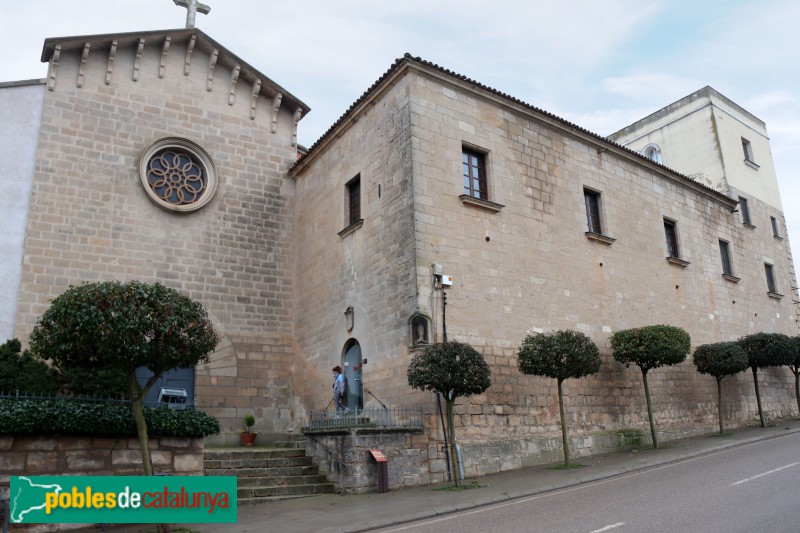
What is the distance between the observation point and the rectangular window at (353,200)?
16.3 m

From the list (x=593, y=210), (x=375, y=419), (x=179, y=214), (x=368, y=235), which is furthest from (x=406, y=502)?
(x=593, y=210)

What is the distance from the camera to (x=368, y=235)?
1522 cm

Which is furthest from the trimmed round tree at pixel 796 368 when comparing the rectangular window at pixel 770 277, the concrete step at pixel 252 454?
the concrete step at pixel 252 454

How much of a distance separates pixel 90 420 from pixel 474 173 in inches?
398

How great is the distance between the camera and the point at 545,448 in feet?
46.5

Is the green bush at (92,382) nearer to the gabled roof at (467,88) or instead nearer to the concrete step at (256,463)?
the concrete step at (256,463)

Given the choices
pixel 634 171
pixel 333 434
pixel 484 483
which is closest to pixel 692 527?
pixel 484 483

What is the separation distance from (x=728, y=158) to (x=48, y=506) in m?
25.0

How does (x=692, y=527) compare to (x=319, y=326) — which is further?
(x=319, y=326)

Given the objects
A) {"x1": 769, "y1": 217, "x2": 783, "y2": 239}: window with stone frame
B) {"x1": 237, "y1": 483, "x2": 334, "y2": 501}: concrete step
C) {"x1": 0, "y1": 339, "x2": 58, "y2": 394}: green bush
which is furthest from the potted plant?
{"x1": 769, "y1": 217, "x2": 783, "y2": 239}: window with stone frame

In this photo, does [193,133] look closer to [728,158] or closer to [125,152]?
[125,152]

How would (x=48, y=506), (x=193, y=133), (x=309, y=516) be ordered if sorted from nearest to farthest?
1. (x=48, y=506)
2. (x=309, y=516)
3. (x=193, y=133)

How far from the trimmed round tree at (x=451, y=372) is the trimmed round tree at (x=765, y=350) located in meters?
11.5

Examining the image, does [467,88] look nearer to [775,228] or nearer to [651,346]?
[651,346]
